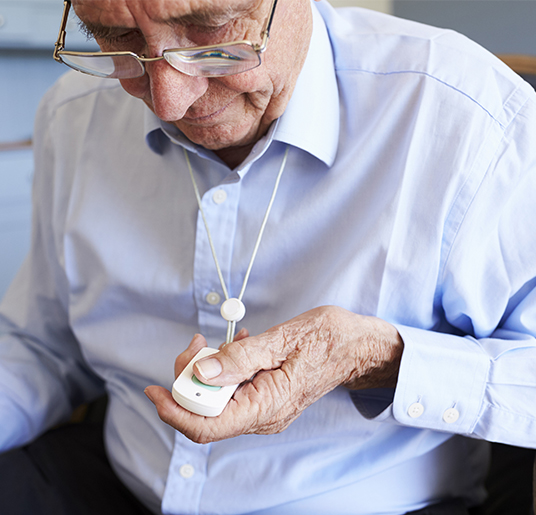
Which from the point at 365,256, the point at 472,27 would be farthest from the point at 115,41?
the point at 472,27

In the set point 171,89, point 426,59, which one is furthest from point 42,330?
point 426,59

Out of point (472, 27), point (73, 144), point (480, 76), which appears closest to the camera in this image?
point (480, 76)

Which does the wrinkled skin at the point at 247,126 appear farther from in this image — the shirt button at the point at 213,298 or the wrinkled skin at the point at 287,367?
the shirt button at the point at 213,298

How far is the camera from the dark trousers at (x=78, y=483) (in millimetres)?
927

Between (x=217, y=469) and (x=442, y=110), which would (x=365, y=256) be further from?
(x=217, y=469)

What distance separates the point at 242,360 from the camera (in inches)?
24.1

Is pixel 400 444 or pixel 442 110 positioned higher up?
pixel 442 110

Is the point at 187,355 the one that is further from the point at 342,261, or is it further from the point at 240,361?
the point at 342,261

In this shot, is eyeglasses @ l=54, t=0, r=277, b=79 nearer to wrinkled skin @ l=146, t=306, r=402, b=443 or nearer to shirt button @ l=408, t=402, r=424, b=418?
wrinkled skin @ l=146, t=306, r=402, b=443

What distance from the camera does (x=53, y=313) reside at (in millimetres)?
1154

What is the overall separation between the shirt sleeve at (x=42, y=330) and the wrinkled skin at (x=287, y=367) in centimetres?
56

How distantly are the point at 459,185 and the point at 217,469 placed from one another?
596mm

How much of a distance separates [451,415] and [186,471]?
0.44m

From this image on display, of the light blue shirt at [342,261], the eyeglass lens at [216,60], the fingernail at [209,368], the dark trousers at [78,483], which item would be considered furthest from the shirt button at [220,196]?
the dark trousers at [78,483]
